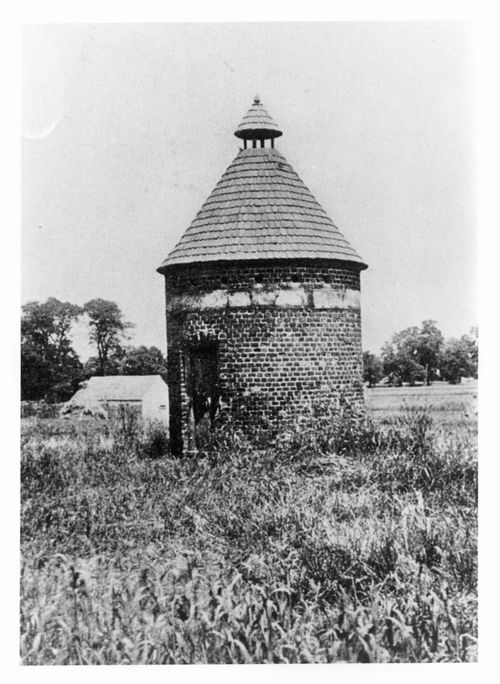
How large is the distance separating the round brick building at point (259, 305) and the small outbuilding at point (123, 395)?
580 inches

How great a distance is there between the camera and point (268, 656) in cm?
587

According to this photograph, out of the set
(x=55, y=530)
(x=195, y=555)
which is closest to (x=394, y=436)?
(x=195, y=555)

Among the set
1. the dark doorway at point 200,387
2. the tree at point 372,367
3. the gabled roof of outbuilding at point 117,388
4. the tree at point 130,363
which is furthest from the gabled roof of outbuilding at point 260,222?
the tree at point 130,363

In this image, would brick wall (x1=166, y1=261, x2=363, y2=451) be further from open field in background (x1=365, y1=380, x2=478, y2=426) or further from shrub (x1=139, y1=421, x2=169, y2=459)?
shrub (x1=139, y1=421, x2=169, y2=459)

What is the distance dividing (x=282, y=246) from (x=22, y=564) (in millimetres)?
6569

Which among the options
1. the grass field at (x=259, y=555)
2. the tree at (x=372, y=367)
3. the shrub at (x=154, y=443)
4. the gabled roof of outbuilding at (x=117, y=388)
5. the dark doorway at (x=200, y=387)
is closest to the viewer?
the grass field at (x=259, y=555)

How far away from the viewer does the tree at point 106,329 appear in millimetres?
24875

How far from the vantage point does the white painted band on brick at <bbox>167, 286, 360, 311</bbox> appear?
11.7 metres

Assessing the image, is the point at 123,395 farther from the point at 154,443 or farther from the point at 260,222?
the point at 260,222

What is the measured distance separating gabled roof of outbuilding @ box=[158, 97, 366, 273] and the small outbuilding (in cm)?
1533

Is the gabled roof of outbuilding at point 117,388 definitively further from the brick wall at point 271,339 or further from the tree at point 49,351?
the brick wall at point 271,339

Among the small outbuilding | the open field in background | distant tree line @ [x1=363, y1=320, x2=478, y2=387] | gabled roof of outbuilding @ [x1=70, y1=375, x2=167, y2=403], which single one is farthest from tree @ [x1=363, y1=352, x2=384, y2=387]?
gabled roof of outbuilding @ [x1=70, y1=375, x2=167, y2=403]

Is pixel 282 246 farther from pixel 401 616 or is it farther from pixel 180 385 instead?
pixel 401 616

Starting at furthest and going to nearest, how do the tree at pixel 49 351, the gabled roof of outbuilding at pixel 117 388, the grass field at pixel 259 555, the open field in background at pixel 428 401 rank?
the gabled roof of outbuilding at pixel 117 388
the tree at pixel 49 351
the open field in background at pixel 428 401
the grass field at pixel 259 555
